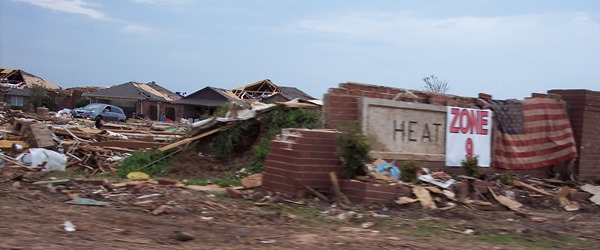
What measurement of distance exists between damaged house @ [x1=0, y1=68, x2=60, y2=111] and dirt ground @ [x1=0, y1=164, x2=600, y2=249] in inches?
2066

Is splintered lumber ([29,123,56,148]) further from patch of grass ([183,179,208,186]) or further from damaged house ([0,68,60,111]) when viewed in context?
damaged house ([0,68,60,111])

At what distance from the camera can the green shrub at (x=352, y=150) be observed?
876 cm

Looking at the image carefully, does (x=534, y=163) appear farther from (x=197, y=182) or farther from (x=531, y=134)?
(x=197, y=182)

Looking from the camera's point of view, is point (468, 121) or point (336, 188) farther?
point (468, 121)

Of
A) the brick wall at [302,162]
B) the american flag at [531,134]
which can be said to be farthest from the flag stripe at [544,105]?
the brick wall at [302,162]

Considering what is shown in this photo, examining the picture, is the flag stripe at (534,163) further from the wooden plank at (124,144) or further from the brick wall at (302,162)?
the wooden plank at (124,144)

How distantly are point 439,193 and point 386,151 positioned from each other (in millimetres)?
1319

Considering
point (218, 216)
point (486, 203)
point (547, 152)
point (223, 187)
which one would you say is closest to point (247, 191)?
point (223, 187)

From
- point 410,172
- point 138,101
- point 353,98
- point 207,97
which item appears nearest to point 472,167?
point 410,172

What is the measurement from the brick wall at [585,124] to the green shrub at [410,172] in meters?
4.82

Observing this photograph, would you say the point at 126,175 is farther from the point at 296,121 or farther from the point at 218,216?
the point at 218,216

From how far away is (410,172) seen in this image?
31.0 feet

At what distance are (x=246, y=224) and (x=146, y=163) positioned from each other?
6.36 meters

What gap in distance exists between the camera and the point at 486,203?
936 cm
